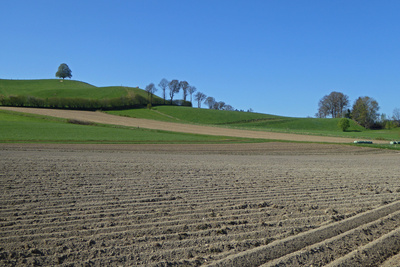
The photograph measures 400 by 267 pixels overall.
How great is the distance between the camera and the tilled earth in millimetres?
6066

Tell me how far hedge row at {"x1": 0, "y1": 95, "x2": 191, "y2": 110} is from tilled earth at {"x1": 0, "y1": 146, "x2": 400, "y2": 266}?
7047cm

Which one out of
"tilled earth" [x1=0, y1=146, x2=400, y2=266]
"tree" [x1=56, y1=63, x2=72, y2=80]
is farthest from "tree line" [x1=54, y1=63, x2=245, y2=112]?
"tilled earth" [x1=0, y1=146, x2=400, y2=266]

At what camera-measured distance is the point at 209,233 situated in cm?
723

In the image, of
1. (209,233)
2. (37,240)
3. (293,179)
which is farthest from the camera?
(293,179)

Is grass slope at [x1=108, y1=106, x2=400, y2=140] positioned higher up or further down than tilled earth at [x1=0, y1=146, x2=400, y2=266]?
Answer: higher up

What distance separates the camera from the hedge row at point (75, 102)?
76375 millimetres

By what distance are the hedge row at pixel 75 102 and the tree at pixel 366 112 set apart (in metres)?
59.3

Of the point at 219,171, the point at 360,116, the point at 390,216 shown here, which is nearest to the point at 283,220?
the point at 390,216

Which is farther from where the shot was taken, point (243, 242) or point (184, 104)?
point (184, 104)

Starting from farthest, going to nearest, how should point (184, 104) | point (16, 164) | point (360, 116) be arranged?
point (184, 104)
point (360, 116)
point (16, 164)

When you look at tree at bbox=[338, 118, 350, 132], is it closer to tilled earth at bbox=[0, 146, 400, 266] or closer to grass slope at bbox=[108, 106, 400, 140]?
grass slope at bbox=[108, 106, 400, 140]

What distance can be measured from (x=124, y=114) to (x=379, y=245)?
78.5 m

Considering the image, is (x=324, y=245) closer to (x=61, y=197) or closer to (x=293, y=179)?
(x=61, y=197)

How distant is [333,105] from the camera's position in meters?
119
